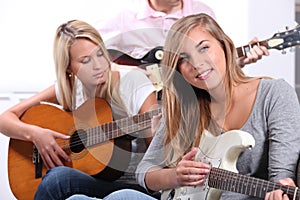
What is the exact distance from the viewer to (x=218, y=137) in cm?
148

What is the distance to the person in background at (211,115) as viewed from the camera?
1.39m

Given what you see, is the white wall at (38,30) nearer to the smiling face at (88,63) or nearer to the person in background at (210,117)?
the smiling face at (88,63)

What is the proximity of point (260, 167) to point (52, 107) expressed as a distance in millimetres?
898

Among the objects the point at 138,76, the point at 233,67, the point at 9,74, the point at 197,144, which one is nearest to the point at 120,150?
the point at 138,76

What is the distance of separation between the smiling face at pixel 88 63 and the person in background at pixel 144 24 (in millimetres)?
140

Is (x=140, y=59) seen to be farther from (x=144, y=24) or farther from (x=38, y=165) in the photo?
(x=38, y=165)

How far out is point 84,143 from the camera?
1976 mm

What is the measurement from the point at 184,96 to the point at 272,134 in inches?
11.6

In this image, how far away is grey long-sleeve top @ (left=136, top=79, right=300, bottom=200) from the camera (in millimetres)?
1361

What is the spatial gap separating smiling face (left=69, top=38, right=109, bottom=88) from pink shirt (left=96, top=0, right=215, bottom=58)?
5.1 inches

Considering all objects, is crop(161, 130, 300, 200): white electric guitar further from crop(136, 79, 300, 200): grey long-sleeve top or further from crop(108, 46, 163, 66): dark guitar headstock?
crop(108, 46, 163, 66): dark guitar headstock

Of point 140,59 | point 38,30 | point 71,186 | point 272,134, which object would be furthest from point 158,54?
point 38,30

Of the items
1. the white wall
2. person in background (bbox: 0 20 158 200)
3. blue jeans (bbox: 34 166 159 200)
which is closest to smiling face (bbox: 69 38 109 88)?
person in background (bbox: 0 20 158 200)

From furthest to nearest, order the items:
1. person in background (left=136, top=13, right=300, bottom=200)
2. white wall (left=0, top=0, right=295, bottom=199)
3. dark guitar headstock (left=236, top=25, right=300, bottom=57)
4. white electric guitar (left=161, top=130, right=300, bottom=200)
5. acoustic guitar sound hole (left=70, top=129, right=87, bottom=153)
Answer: white wall (left=0, top=0, right=295, bottom=199), acoustic guitar sound hole (left=70, top=129, right=87, bottom=153), dark guitar headstock (left=236, top=25, right=300, bottom=57), person in background (left=136, top=13, right=300, bottom=200), white electric guitar (left=161, top=130, right=300, bottom=200)
